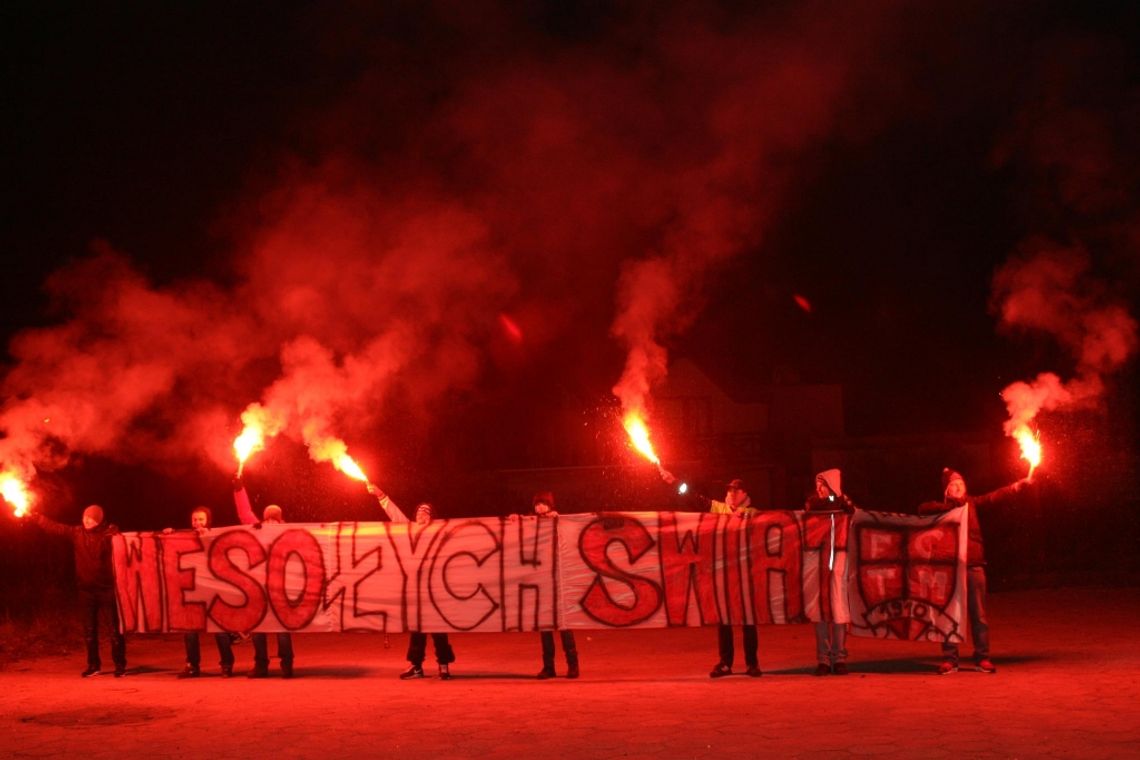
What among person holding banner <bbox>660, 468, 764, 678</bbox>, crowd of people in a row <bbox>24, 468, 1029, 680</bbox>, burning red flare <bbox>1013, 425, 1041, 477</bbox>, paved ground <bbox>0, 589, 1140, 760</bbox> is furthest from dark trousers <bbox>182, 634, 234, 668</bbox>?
burning red flare <bbox>1013, 425, 1041, 477</bbox>

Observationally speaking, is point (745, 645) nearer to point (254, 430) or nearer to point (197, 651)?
point (197, 651)

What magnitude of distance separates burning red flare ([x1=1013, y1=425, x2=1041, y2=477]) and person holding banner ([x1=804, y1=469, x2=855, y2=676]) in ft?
5.95

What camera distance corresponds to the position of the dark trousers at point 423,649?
12.8 metres

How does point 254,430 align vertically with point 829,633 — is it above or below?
above

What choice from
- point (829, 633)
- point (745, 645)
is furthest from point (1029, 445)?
point (745, 645)

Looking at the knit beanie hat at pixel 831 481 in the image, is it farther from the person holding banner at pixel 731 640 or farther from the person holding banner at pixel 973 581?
the person holding banner at pixel 973 581

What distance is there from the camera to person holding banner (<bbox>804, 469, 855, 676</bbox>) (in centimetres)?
1205

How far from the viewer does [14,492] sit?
14.6 metres

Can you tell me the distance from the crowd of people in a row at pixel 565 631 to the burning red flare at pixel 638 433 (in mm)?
834

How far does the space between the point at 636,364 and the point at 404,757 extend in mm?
8038

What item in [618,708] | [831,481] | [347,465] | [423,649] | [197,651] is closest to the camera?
[618,708]

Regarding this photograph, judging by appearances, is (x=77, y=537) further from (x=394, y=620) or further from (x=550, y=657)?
(x=550, y=657)

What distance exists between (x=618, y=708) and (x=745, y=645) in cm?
238

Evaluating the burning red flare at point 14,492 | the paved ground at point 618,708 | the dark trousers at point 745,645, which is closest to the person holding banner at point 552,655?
the paved ground at point 618,708
